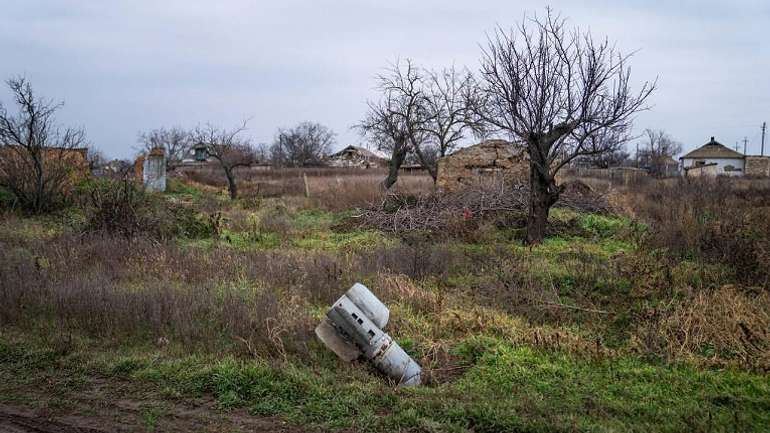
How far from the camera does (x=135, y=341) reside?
5.70 metres

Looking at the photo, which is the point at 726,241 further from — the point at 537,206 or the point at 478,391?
the point at 478,391

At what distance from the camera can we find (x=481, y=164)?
18.2 metres

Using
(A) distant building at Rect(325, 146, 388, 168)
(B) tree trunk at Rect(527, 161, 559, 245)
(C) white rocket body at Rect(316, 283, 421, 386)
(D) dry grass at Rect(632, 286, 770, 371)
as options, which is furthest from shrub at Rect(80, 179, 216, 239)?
(A) distant building at Rect(325, 146, 388, 168)

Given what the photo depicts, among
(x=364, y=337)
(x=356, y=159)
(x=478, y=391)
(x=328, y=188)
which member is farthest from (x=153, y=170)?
(x=356, y=159)

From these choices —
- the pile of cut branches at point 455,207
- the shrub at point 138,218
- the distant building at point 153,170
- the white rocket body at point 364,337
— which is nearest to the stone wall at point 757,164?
the pile of cut branches at point 455,207

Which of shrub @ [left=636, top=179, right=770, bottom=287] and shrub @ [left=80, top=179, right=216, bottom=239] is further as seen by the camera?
shrub @ [left=80, top=179, right=216, bottom=239]

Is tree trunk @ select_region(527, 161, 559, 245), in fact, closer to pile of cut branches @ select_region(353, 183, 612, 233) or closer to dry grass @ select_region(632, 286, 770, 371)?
pile of cut branches @ select_region(353, 183, 612, 233)

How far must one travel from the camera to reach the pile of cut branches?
13.6 metres

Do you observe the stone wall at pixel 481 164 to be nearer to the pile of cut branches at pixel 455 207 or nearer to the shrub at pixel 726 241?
the pile of cut branches at pixel 455 207

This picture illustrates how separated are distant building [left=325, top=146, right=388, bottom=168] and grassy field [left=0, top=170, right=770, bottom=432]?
43.2m

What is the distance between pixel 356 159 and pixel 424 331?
193 feet

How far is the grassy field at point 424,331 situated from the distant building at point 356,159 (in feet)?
142

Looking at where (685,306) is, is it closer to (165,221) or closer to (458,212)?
(458,212)

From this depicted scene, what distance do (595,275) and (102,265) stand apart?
284 inches
